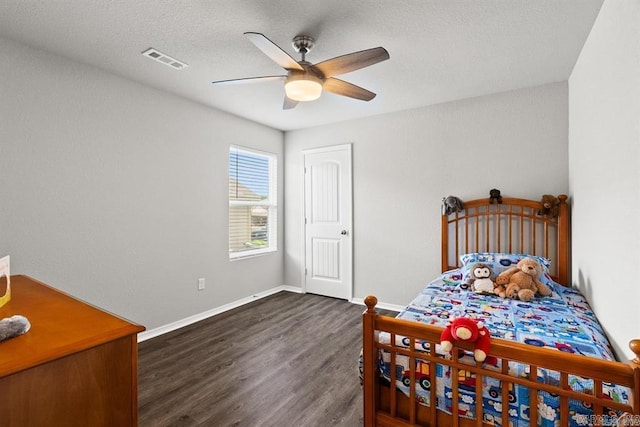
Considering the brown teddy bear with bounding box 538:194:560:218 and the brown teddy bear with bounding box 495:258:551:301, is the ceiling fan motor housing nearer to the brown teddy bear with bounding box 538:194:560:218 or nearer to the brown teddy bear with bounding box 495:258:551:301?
the brown teddy bear with bounding box 495:258:551:301

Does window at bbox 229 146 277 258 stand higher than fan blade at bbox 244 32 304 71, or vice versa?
fan blade at bbox 244 32 304 71

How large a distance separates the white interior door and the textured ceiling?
1.39m

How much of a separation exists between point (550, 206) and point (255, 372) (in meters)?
2.88

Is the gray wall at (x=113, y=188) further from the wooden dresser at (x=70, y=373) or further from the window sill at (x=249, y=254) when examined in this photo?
the wooden dresser at (x=70, y=373)

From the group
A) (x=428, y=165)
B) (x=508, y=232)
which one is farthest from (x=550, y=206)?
(x=428, y=165)

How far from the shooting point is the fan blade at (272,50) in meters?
1.56

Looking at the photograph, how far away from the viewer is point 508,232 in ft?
9.87

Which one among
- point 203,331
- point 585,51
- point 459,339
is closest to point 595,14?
point 585,51

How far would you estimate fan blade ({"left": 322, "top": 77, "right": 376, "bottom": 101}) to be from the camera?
6.96ft

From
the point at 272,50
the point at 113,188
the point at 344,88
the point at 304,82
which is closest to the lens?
the point at 272,50

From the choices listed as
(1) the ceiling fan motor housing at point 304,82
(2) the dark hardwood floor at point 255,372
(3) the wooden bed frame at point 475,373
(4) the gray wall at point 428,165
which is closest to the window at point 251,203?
(4) the gray wall at point 428,165

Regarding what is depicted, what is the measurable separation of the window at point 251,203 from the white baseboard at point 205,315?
58cm

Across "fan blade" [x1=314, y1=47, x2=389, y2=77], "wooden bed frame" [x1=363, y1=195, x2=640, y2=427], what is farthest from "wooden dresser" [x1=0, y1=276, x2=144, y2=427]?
"fan blade" [x1=314, y1=47, x2=389, y2=77]

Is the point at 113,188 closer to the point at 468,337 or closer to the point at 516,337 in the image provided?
the point at 468,337
